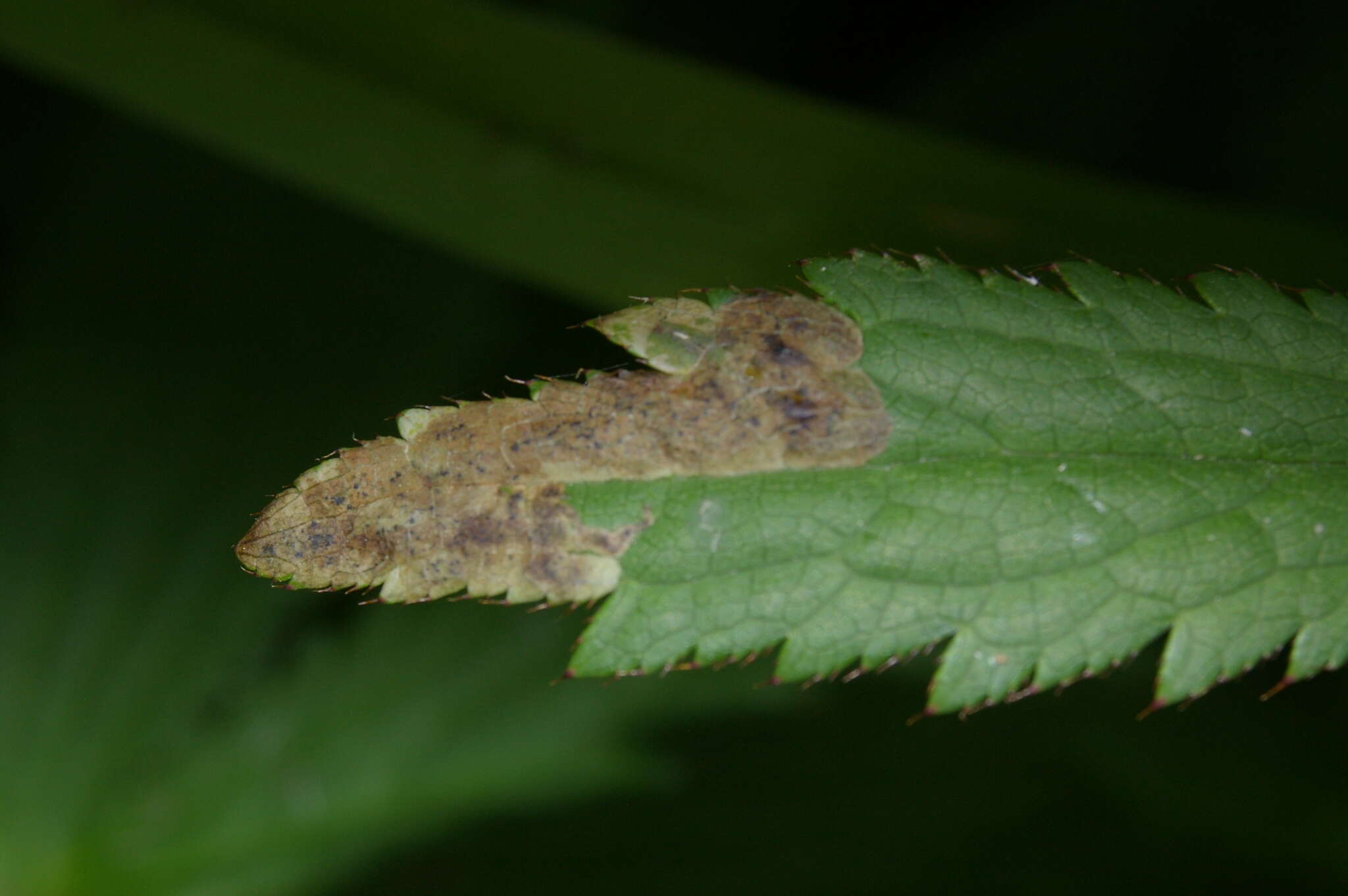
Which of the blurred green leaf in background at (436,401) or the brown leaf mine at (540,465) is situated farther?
the blurred green leaf in background at (436,401)

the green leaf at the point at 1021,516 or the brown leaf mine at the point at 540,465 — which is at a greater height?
the brown leaf mine at the point at 540,465

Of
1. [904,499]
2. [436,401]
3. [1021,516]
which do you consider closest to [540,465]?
[904,499]

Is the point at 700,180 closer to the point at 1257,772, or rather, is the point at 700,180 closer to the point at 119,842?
the point at 1257,772

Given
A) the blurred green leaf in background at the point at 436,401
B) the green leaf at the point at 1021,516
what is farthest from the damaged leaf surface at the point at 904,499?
the blurred green leaf in background at the point at 436,401

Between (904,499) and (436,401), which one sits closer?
(904,499)

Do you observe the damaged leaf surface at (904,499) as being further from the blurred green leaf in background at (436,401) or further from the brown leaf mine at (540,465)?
the blurred green leaf in background at (436,401)

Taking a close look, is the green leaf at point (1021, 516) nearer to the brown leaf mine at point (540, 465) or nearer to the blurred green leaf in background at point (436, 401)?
the brown leaf mine at point (540, 465)

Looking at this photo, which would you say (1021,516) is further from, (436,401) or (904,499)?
(436,401)
